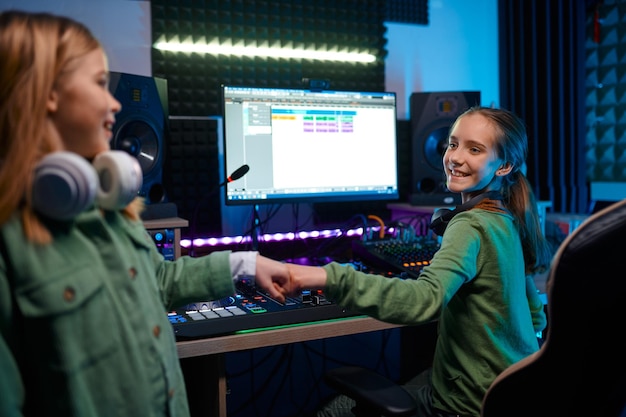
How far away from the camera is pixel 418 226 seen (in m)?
2.20

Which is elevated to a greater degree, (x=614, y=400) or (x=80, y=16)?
(x=80, y=16)

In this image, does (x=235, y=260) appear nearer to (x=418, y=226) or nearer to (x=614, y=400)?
(x=614, y=400)

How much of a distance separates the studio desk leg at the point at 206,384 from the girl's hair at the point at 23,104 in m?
0.64

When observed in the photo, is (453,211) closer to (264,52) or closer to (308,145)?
(308,145)

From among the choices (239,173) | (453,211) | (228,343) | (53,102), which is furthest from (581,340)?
(239,173)

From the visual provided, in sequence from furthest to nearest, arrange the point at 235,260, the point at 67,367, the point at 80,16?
1. the point at 80,16
2. the point at 235,260
3. the point at 67,367

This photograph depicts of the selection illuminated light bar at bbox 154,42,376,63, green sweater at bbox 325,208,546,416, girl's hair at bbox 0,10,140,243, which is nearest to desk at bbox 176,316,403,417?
green sweater at bbox 325,208,546,416

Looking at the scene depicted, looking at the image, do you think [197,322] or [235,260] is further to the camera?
[197,322]

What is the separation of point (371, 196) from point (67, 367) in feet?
4.60

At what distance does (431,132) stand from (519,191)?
2.76ft

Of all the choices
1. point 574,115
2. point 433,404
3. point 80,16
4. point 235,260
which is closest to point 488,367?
point 433,404

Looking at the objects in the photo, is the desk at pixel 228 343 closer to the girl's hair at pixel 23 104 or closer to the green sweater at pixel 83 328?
the green sweater at pixel 83 328

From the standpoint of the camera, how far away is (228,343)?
1176 millimetres

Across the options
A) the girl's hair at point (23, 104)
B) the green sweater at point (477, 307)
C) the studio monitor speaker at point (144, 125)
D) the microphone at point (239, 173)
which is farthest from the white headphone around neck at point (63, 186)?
the microphone at point (239, 173)
